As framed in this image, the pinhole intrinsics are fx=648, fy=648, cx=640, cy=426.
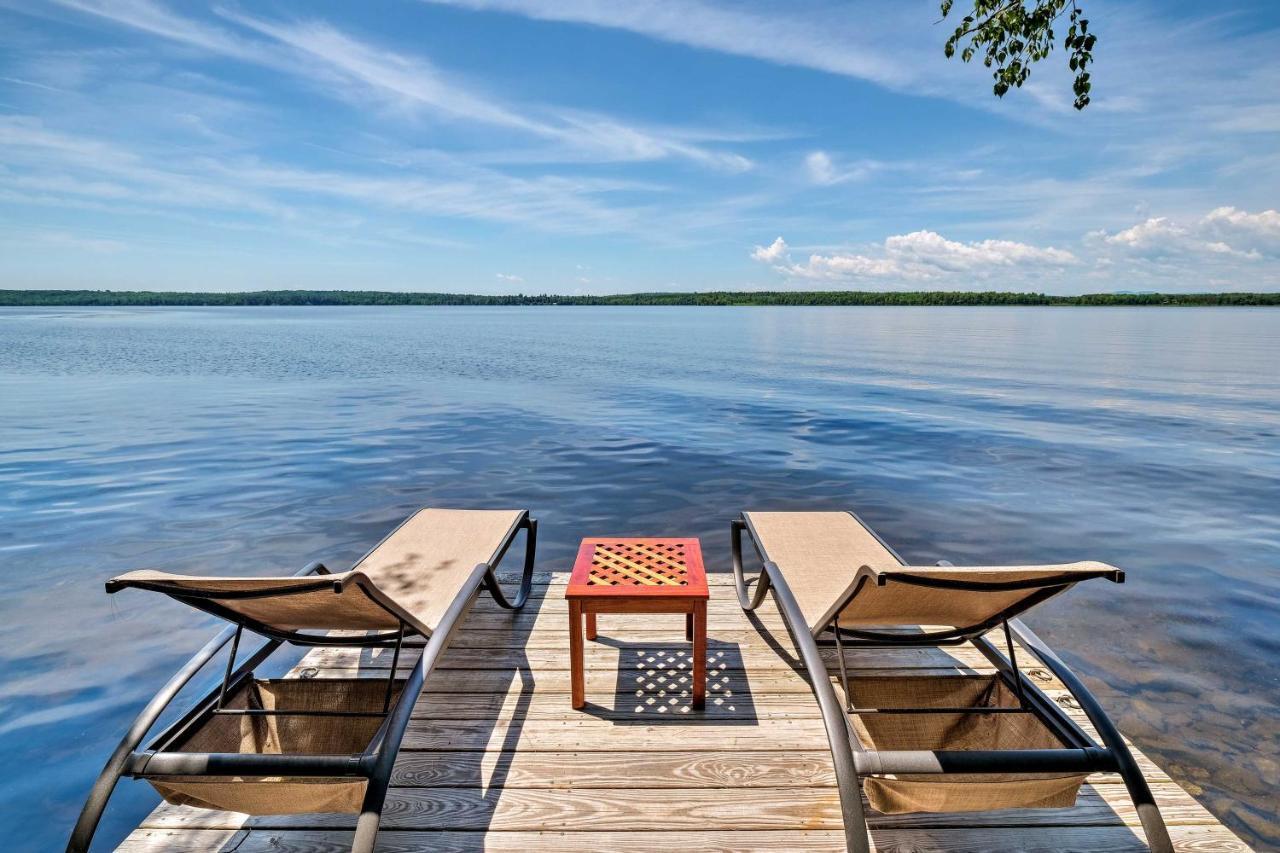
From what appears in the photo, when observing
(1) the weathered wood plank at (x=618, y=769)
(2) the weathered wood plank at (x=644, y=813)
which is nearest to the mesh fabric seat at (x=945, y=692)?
(2) the weathered wood plank at (x=644, y=813)

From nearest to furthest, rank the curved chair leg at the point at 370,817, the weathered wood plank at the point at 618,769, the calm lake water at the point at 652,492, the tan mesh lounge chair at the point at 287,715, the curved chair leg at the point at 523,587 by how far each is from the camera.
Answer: the curved chair leg at the point at 370,817
the tan mesh lounge chair at the point at 287,715
the weathered wood plank at the point at 618,769
the curved chair leg at the point at 523,587
the calm lake water at the point at 652,492

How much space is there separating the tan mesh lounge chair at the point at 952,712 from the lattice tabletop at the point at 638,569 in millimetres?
486

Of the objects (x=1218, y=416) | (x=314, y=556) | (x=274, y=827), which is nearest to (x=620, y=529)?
(x=314, y=556)

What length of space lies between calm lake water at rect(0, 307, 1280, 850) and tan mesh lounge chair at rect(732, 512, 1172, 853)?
67.9 inches

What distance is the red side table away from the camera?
332 cm

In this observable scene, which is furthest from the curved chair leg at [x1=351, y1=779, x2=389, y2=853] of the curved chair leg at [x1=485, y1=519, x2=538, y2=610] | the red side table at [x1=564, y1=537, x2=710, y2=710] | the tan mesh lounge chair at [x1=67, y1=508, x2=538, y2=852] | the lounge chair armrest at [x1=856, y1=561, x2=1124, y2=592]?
the lounge chair armrest at [x1=856, y1=561, x2=1124, y2=592]

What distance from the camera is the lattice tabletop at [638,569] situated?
3.37m

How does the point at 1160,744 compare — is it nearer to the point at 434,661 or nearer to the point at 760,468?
the point at 434,661

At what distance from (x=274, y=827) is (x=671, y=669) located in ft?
6.91

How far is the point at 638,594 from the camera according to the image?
3316 mm

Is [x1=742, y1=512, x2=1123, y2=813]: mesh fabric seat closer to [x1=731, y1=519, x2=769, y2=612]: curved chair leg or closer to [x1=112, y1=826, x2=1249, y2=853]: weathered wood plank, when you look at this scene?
[x1=112, y1=826, x2=1249, y2=853]: weathered wood plank

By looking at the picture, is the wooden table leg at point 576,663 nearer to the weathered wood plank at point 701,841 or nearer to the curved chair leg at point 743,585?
the weathered wood plank at point 701,841

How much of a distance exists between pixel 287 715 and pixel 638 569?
182 centimetres

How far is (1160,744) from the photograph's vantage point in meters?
4.09
